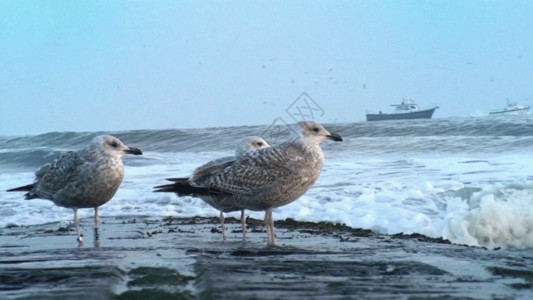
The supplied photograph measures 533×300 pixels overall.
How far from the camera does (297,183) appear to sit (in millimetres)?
5312

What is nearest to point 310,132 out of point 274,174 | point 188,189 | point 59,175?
point 274,174

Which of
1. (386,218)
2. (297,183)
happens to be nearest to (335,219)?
(386,218)

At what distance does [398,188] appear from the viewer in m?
9.62

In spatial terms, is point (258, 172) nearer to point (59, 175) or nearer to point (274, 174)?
point (274, 174)

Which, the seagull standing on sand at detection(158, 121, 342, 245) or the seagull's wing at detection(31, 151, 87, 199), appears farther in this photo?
the seagull's wing at detection(31, 151, 87, 199)

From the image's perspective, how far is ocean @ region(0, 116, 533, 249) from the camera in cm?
741

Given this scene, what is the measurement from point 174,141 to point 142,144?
1408 millimetres

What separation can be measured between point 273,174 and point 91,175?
190 centimetres

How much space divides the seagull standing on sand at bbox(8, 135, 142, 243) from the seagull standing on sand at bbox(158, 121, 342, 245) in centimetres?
103

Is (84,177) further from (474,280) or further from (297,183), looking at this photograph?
(474,280)

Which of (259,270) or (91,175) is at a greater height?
(91,175)

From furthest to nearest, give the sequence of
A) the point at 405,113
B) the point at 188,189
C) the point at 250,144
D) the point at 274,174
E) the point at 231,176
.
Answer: the point at 405,113
the point at 250,144
the point at 188,189
the point at 231,176
the point at 274,174

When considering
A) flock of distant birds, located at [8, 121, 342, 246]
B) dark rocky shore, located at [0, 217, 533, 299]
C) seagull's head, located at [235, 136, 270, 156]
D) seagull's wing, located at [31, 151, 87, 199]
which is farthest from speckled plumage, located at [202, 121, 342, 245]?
seagull's wing, located at [31, 151, 87, 199]

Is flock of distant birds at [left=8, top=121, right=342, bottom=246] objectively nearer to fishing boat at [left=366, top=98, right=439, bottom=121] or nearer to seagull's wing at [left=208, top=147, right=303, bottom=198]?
seagull's wing at [left=208, top=147, right=303, bottom=198]
